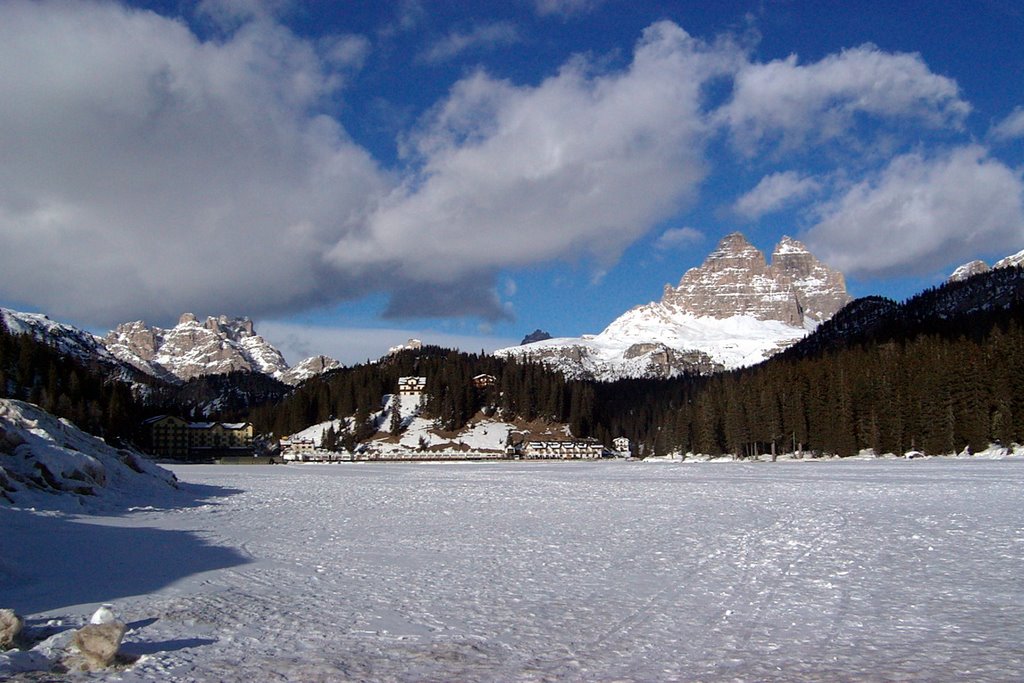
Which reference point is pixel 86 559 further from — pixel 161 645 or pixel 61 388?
pixel 61 388

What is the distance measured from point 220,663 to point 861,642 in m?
10.1

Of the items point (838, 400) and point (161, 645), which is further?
point (838, 400)

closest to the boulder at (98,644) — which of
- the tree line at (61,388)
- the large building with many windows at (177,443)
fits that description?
the tree line at (61,388)

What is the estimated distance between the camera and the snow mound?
26062 mm

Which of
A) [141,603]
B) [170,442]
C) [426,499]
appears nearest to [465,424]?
[170,442]

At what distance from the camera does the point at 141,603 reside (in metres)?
12.9

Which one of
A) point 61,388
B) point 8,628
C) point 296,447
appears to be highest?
point 61,388

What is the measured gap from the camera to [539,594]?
49.9 feet

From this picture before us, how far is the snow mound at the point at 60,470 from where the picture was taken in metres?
26.1

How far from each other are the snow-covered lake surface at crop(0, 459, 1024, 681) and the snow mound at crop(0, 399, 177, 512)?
289cm

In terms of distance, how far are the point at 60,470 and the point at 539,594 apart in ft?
80.2

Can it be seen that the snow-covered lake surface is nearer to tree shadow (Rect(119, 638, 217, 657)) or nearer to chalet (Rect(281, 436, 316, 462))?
tree shadow (Rect(119, 638, 217, 657))

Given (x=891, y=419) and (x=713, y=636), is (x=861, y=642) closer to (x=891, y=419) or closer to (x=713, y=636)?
(x=713, y=636)

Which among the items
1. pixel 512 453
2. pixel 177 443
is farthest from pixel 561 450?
pixel 177 443
